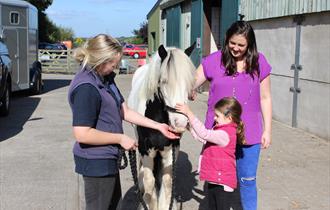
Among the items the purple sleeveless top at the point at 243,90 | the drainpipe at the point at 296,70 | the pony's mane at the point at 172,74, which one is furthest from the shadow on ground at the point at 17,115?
the purple sleeveless top at the point at 243,90

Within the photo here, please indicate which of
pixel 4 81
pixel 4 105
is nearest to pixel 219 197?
pixel 4 81

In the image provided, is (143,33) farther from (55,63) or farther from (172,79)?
(172,79)

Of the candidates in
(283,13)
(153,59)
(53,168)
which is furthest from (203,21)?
(153,59)

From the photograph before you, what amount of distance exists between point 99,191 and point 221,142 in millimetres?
1017

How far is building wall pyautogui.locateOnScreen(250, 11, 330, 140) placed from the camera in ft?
28.5

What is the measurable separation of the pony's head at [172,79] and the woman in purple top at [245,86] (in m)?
0.16

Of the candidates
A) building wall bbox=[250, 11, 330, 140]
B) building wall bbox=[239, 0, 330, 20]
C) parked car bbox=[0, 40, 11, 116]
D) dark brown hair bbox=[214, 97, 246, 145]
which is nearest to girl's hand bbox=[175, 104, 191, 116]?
dark brown hair bbox=[214, 97, 246, 145]

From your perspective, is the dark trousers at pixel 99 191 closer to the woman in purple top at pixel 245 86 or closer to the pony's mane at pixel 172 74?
the pony's mane at pixel 172 74

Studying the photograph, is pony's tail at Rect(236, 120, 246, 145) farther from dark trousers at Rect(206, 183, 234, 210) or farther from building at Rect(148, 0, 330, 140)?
building at Rect(148, 0, 330, 140)

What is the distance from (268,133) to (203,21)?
43.1 feet

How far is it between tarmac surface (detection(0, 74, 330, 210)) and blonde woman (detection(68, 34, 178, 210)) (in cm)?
196

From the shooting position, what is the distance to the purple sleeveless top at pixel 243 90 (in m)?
3.92

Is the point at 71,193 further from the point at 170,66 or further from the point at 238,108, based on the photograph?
the point at 238,108

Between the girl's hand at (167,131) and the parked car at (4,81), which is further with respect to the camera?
the parked car at (4,81)
